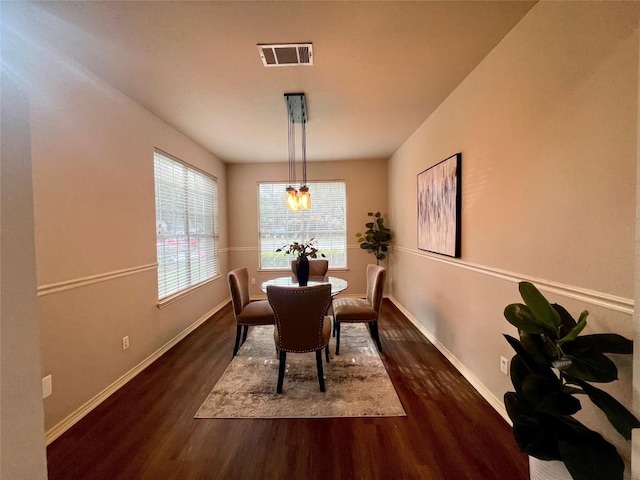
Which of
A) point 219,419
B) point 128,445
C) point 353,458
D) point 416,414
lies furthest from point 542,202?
point 128,445

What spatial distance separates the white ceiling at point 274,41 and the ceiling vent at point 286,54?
0.05 metres

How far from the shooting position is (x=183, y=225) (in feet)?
11.8

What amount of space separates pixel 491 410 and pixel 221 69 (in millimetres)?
3283

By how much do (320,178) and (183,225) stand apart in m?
2.59

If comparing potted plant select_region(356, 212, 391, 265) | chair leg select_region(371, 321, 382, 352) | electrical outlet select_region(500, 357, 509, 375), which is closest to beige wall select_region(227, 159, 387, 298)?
potted plant select_region(356, 212, 391, 265)

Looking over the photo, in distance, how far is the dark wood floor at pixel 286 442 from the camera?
1.50 metres

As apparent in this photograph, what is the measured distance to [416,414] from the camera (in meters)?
1.93

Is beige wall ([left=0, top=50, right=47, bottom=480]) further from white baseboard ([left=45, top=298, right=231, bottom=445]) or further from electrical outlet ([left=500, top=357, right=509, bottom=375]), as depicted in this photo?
electrical outlet ([left=500, top=357, right=509, bottom=375])

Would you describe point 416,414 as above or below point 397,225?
below

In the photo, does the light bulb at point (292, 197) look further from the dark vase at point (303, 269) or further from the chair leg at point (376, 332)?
the chair leg at point (376, 332)

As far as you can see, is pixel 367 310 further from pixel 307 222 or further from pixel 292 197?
pixel 307 222

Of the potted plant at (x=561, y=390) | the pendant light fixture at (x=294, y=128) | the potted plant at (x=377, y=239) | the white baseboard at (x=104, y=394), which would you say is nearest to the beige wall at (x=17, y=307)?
the white baseboard at (x=104, y=394)

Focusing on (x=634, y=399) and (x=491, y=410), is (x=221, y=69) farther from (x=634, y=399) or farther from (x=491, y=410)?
(x=491, y=410)

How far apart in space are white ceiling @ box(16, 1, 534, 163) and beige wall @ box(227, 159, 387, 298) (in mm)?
1994
